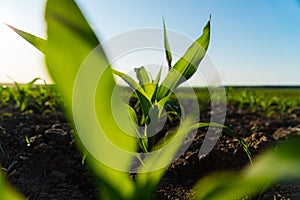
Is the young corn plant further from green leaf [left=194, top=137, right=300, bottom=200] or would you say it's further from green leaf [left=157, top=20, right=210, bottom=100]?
green leaf [left=157, top=20, right=210, bottom=100]

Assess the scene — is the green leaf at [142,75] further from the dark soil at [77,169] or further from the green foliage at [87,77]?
the green foliage at [87,77]

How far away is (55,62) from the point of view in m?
0.24

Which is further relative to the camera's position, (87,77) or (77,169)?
(77,169)

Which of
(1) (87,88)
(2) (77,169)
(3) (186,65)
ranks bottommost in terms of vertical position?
(2) (77,169)

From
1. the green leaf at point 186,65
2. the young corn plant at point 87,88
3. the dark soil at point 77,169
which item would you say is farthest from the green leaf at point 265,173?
the dark soil at point 77,169

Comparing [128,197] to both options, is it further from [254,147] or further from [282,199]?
[254,147]

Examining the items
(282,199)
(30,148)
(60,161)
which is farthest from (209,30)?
(30,148)

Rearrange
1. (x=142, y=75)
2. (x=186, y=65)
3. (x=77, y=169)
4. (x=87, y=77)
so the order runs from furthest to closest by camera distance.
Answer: (x=77, y=169) < (x=142, y=75) < (x=186, y=65) < (x=87, y=77)

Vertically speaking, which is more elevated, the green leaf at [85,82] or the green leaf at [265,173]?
the green leaf at [265,173]

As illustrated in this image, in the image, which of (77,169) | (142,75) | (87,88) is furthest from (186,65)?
(77,169)

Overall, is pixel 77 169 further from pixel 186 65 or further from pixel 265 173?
pixel 265 173

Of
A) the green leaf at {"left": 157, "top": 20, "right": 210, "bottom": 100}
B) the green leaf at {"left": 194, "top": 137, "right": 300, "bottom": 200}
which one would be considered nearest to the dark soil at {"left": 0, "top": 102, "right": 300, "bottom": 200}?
the green leaf at {"left": 157, "top": 20, "right": 210, "bottom": 100}

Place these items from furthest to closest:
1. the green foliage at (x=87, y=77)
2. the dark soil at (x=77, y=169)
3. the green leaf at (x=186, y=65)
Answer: the dark soil at (x=77, y=169), the green leaf at (x=186, y=65), the green foliage at (x=87, y=77)

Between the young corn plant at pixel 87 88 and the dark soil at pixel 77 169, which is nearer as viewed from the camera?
the young corn plant at pixel 87 88
